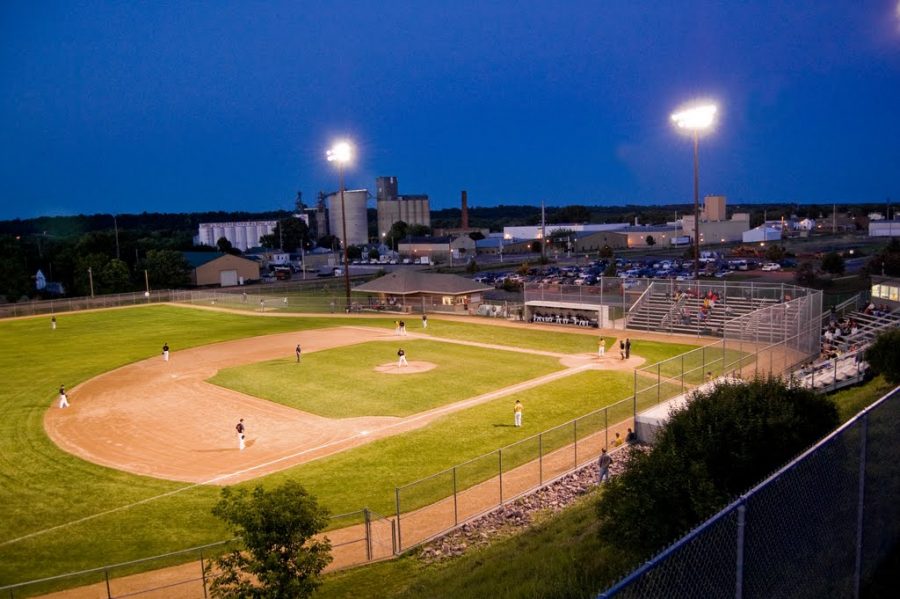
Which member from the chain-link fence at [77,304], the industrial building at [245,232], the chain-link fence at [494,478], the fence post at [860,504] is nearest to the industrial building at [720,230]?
the industrial building at [245,232]

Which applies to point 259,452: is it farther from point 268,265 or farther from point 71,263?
point 268,265

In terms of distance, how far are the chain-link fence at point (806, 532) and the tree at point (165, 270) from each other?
88.0 metres

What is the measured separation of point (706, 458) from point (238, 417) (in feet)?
68.7

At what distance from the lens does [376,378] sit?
33.3 metres

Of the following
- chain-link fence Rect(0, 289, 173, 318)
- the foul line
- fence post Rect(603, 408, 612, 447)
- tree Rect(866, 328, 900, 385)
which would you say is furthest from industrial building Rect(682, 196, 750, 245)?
fence post Rect(603, 408, 612, 447)

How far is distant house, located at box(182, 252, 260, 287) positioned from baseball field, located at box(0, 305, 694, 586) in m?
43.3

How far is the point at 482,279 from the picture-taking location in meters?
86.9

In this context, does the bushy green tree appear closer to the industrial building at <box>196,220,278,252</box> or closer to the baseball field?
the baseball field

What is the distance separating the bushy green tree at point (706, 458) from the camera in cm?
952

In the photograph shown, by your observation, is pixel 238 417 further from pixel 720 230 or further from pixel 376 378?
pixel 720 230

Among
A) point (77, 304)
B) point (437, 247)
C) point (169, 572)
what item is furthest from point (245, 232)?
point (169, 572)

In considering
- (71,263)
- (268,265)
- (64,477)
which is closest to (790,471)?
(64,477)

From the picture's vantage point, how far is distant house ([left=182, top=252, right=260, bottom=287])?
91.9 meters

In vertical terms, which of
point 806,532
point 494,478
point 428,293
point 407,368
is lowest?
point 494,478
